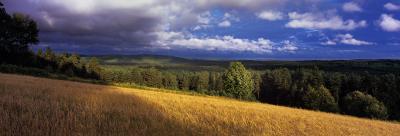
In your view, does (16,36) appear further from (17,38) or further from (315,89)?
(315,89)

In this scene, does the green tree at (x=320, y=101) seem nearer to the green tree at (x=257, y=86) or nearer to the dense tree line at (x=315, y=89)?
the dense tree line at (x=315, y=89)

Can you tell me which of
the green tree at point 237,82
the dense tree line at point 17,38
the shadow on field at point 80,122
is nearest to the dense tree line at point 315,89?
the green tree at point 237,82

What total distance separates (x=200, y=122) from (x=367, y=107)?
6728 cm

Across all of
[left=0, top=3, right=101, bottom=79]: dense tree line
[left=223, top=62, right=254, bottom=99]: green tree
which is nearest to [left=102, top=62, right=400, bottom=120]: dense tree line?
[left=223, top=62, right=254, bottom=99]: green tree

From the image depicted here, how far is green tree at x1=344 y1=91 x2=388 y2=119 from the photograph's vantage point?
70181mm

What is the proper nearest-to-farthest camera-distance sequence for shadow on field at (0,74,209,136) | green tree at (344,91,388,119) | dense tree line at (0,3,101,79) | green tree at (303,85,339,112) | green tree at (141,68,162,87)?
1. shadow on field at (0,74,209,136)
2. dense tree line at (0,3,101,79)
3. green tree at (344,91,388,119)
4. green tree at (303,85,339,112)
5. green tree at (141,68,162,87)

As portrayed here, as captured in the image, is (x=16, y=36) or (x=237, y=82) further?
(x=237, y=82)

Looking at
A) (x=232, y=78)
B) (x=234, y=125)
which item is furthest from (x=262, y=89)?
(x=234, y=125)

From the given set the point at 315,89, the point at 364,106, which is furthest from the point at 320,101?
the point at 364,106

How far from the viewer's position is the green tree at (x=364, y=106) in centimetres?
7018

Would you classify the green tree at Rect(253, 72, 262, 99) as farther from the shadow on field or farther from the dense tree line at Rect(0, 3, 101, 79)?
the shadow on field

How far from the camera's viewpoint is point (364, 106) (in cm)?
7419

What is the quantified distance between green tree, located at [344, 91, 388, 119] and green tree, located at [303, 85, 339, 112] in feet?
8.85

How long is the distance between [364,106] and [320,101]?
10.1 metres
